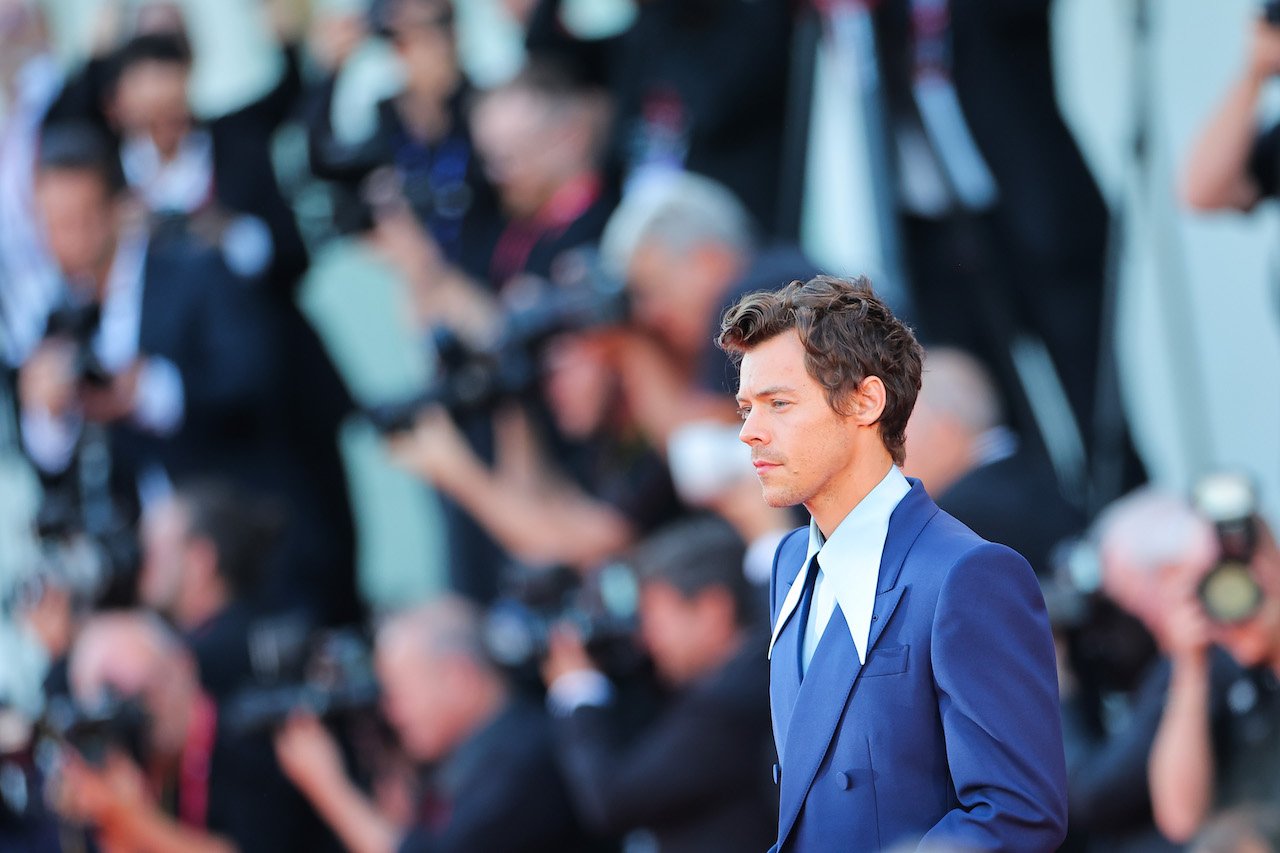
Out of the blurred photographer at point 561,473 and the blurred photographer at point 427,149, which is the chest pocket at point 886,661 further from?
the blurred photographer at point 427,149

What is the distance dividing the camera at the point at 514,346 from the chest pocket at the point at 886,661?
270 cm

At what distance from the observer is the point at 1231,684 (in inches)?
133

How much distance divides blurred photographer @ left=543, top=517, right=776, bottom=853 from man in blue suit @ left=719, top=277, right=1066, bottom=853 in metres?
2.07

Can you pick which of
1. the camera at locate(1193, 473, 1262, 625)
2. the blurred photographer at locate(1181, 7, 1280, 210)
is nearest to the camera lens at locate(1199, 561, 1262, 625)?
the camera at locate(1193, 473, 1262, 625)

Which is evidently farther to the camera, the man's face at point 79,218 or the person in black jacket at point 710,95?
the man's face at point 79,218

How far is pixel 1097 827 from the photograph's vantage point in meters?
3.55

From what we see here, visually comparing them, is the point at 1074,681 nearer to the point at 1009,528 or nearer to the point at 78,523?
the point at 1009,528

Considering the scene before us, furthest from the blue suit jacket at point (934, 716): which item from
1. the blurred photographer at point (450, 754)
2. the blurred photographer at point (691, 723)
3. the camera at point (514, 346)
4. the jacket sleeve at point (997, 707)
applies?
the blurred photographer at point (450, 754)

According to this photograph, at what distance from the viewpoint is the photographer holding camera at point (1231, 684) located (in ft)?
10.8

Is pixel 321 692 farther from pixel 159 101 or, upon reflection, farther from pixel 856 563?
pixel 856 563

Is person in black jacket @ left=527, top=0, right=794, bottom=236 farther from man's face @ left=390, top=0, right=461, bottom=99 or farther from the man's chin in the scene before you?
the man's chin

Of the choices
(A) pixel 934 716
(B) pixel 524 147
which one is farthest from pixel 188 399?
(A) pixel 934 716

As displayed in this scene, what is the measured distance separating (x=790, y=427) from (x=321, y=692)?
11.2ft

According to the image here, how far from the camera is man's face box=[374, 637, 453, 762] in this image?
4641mm
